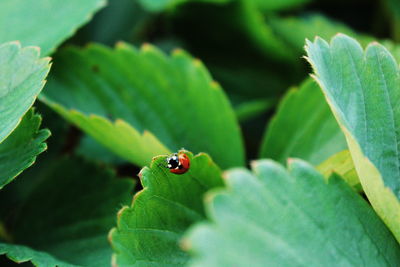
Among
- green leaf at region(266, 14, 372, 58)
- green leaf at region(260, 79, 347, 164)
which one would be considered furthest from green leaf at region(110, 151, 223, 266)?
green leaf at region(266, 14, 372, 58)

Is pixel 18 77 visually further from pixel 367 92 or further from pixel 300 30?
pixel 300 30

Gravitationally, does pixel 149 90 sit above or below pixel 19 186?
above

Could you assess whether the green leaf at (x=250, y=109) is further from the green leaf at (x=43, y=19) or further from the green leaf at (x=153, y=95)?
the green leaf at (x=43, y=19)

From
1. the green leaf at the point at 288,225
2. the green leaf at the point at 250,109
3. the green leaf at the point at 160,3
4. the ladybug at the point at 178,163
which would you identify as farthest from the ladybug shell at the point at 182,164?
the green leaf at the point at 160,3

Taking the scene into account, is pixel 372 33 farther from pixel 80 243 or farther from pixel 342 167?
pixel 80 243

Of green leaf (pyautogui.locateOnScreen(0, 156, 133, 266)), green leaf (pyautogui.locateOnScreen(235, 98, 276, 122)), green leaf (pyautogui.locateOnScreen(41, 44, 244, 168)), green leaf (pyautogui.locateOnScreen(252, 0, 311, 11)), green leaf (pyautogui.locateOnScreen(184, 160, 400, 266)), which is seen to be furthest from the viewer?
green leaf (pyautogui.locateOnScreen(252, 0, 311, 11))

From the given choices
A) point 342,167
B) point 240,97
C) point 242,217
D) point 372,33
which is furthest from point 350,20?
point 242,217

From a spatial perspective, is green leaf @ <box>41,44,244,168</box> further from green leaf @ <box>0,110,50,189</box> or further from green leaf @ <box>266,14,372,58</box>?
green leaf @ <box>266,14,372,58</box>
